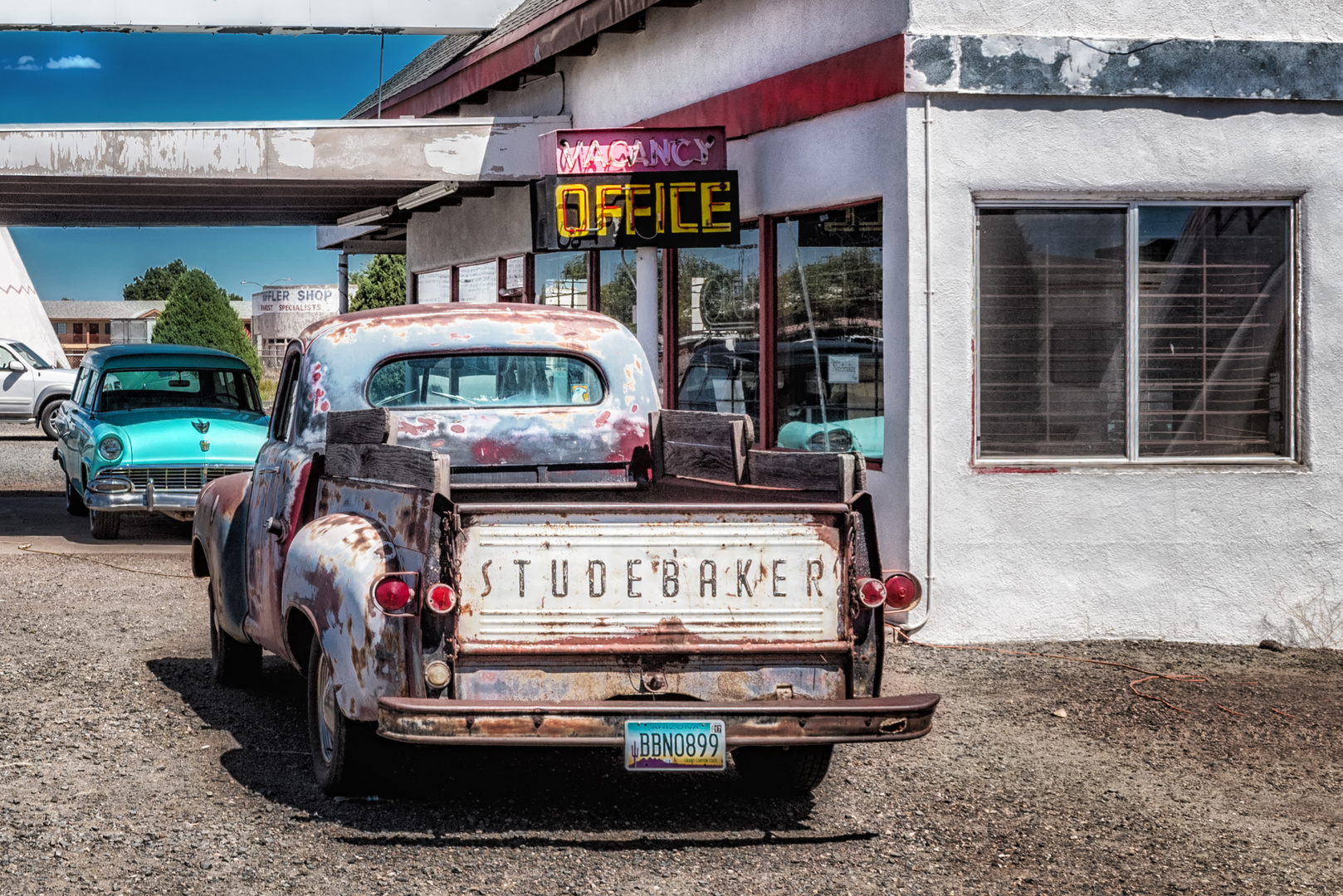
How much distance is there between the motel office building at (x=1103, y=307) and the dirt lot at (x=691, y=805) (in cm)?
115

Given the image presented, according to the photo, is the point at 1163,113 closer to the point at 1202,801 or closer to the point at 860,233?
the point at 860,233

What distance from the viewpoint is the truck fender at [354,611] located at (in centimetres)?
529

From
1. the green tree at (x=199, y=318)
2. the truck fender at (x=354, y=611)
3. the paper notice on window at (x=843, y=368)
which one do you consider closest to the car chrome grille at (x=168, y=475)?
the paper notice on window at (x=843, y=368)

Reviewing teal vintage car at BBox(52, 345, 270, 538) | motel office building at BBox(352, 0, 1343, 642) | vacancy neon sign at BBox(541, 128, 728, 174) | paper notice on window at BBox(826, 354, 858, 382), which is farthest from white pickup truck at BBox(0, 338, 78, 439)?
motel office building at BBox(352, 0, 1343, 642)

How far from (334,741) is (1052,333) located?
219 inches

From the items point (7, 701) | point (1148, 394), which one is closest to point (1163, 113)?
point (1148, 394)

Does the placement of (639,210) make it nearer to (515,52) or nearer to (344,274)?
(515,52)

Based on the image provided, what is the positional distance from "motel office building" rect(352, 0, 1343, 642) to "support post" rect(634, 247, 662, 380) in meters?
3.56

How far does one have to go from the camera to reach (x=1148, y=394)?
9.77 m

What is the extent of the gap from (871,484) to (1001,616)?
1.14 m

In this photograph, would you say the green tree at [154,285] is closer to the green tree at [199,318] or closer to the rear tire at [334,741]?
the green tree at [199,318]

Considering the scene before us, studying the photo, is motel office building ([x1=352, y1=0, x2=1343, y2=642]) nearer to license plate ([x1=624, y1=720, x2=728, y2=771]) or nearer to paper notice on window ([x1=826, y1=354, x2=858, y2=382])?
paper notice on window ([x1=826, y1=354, x2=858, y2=382])

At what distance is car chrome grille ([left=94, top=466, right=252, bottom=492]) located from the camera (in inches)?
542

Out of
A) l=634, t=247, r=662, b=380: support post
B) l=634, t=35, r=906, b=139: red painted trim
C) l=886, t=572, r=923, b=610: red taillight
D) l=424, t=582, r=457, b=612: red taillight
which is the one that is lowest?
l=886, t=572, r=923, b=610: red taillight
